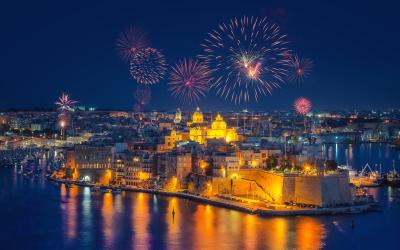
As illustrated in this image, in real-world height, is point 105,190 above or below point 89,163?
below

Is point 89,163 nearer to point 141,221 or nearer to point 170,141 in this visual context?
point 170,141

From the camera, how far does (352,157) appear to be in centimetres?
2280

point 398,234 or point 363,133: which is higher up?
point 363,133

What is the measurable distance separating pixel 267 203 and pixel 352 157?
1134cm

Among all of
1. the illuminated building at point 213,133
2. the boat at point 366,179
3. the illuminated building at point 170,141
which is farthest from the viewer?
the illuminated building at point 213,133

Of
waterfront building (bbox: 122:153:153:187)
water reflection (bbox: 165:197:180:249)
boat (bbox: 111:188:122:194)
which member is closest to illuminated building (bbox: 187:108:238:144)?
waterfront building (bbox: 122:153:153:187)

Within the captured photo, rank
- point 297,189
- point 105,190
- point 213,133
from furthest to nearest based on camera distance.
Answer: point 213,133 < point 105,190 < point 297,189

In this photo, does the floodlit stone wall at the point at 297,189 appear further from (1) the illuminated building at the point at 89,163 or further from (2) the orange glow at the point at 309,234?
(1) the illuminated building at the point at 89,163

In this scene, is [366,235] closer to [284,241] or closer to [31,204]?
[284,241]

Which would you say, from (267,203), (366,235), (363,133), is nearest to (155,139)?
(267,203)

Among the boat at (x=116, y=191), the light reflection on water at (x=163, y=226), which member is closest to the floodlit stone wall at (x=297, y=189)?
the light reflection on water at (x=163, y=226)

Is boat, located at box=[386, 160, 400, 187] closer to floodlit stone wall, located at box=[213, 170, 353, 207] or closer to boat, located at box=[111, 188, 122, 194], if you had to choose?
floodlit stone wall, located at box=[213, 170, 353, 207]

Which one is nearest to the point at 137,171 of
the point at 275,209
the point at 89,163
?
the point at 89,163

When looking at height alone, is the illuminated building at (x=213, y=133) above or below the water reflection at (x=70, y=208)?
above
